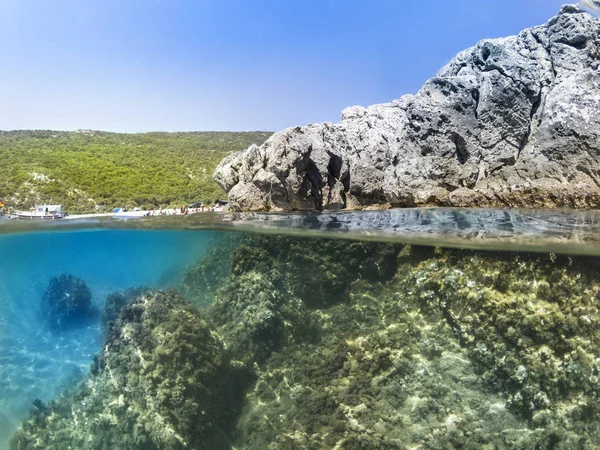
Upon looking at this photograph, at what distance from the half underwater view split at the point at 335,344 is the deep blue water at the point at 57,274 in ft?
0.19

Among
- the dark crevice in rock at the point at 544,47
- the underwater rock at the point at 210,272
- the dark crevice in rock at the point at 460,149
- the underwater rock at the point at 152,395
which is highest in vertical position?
the dark crevice in rock at the point at 544,47

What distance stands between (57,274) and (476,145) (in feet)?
37.8

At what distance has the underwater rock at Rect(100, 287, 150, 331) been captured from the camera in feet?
25.9

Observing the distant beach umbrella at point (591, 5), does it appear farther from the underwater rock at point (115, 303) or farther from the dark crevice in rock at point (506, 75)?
the underwater rock at point (115, 303)

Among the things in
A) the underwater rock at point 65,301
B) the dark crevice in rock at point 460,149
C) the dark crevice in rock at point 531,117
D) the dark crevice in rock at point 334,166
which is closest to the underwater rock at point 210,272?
the underwater rock at point 65,301

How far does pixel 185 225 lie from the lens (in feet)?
33.4

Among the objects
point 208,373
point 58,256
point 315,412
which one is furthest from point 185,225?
point 315,412

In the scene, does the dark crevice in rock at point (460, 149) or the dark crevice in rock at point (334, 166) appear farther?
the dark crevice in rock at point (334, 166)

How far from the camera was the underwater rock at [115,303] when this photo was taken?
311 inches

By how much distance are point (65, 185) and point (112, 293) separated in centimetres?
2477

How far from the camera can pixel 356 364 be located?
21.2ft

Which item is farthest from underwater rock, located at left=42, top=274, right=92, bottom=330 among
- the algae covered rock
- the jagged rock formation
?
the jagged rock formation

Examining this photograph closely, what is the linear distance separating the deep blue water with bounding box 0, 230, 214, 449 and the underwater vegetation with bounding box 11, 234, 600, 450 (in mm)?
588

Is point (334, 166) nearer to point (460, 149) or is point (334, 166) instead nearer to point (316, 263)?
point (460, 149)
